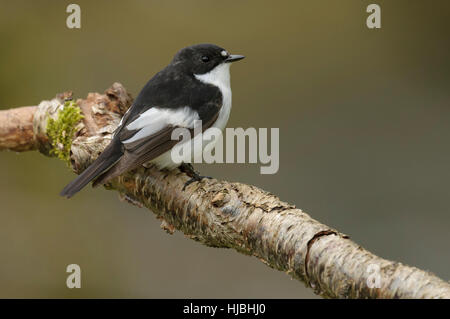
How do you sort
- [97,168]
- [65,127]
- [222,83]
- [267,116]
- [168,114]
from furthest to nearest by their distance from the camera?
[267,116] < [222,83] < [65,127] < [168,114] < [97,168]

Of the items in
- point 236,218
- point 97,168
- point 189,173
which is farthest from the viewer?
point 189,173

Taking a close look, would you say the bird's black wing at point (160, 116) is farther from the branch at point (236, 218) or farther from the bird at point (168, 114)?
the branch at point (236, 218)

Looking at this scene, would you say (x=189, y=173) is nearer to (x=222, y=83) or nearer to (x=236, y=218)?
(x=236, y=218)

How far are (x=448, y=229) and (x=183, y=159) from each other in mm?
2945

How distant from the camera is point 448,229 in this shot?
16.6ft

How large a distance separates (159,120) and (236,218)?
927mm

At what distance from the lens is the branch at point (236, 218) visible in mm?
1917

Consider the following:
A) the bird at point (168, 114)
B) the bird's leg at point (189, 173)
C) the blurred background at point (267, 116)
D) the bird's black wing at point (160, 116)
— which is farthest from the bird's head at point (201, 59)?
the blurred background at point (267, 116)

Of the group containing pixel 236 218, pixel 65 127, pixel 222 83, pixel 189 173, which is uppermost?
pixel 222 83

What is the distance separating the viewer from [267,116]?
5719mm

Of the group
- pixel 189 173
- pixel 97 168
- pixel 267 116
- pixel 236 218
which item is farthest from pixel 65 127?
pixel 267 116

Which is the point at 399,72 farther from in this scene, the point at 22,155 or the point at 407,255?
the point at 22,155

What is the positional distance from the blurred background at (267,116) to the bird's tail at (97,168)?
7.91 ft

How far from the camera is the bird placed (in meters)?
2.95
